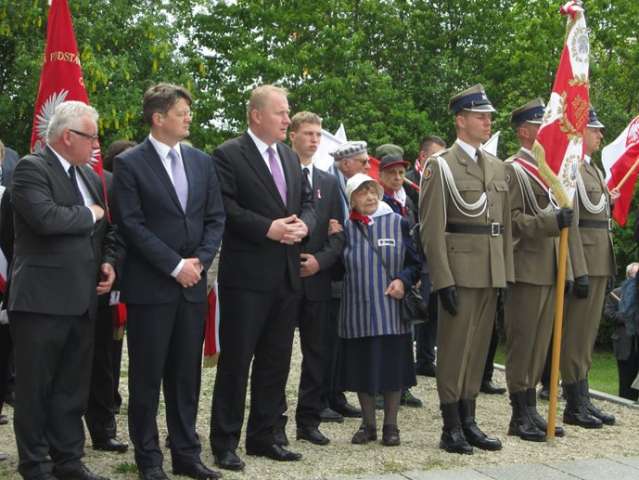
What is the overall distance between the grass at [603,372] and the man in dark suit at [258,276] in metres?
6.93

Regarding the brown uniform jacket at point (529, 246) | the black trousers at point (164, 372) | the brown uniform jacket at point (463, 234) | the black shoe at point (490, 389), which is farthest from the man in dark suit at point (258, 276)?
the black shoe at point (490, 389)

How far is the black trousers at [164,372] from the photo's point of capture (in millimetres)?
5922

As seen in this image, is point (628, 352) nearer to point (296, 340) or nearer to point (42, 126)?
point (296, 340)

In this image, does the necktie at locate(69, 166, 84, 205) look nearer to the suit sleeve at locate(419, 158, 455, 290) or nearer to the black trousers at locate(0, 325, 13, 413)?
the black trousers at locate(0, 325, 13, 413)

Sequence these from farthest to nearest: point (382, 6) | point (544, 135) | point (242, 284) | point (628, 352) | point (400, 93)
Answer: point (382, 6)
point (400, 93)
point (628, 352)
point (544, 135)
point (242, 284)

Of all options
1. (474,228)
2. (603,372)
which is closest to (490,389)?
(474,228)

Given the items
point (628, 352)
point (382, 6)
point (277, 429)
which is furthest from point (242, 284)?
point (382, 6)

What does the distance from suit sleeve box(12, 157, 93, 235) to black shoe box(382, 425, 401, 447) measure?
2.56 meters

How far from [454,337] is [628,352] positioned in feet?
12.0

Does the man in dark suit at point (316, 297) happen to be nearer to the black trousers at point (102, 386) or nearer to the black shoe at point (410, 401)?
the black trousers at point (102, 386)

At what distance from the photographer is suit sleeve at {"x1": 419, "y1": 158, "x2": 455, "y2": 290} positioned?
706 centimetres

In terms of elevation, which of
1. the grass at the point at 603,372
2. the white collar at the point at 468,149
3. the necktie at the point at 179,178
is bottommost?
the grass at the point at 603,372

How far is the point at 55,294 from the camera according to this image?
18.7 feet

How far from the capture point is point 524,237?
766 cm
